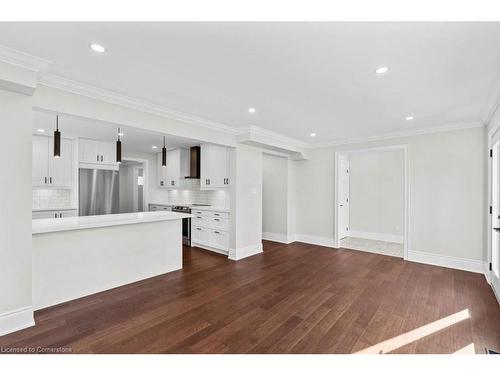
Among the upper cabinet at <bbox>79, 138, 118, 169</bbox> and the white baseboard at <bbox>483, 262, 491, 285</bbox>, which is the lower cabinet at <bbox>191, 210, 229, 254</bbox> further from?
the white baseboard at <bbox>483, 262, 491, 285</bbox>

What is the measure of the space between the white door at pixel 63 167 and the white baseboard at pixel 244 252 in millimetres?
4064

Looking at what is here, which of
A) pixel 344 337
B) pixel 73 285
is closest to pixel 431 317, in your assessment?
pixel 344 337

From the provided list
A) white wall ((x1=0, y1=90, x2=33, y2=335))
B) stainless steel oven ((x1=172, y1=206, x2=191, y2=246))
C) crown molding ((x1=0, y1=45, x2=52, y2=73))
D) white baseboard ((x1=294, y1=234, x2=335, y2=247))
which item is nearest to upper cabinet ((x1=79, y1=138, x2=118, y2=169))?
stainless steel oven ((x1=172, y1=206, x2=191, y2=246))

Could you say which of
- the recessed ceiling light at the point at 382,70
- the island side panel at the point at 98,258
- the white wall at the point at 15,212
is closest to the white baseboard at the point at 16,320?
the white wall at the point at 15,212

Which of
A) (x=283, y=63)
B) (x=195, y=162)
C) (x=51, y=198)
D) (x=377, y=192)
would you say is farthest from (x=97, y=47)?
(x=377, y=192)

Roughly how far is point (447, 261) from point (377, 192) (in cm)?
251

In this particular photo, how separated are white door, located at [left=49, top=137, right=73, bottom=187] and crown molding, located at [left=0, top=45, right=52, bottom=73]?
3735 millimetres

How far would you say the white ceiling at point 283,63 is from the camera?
67.1 inches

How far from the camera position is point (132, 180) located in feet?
22.3

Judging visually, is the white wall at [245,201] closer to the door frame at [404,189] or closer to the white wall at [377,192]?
the door frame at [404,189]
